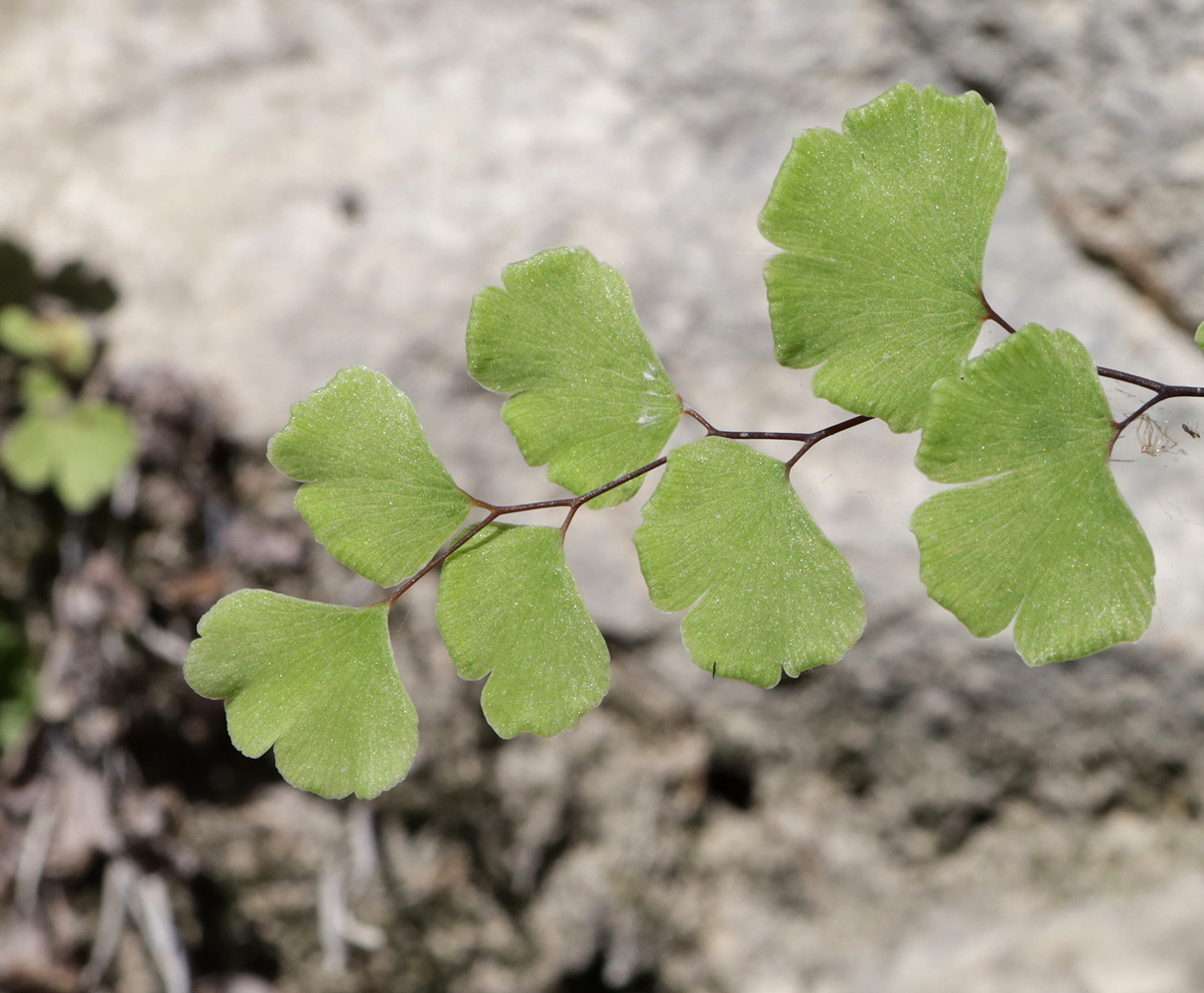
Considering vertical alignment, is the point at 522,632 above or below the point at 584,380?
below

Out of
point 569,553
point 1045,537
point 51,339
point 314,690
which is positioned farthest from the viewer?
point 51,339

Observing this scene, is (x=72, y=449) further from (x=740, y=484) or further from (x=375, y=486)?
(x=740, y=484)

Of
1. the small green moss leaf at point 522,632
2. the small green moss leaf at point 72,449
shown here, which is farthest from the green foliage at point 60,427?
the small green moss leaf at point 522,632

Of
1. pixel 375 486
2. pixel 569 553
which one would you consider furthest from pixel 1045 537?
pixel 569 553

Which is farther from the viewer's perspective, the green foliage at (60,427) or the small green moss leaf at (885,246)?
the green foliage at (60,427)

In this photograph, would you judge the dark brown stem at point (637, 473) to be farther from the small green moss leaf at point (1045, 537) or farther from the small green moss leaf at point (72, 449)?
the small green moss leaf at point (72, 449)

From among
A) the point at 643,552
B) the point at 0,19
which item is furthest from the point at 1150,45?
the point at 0,19
